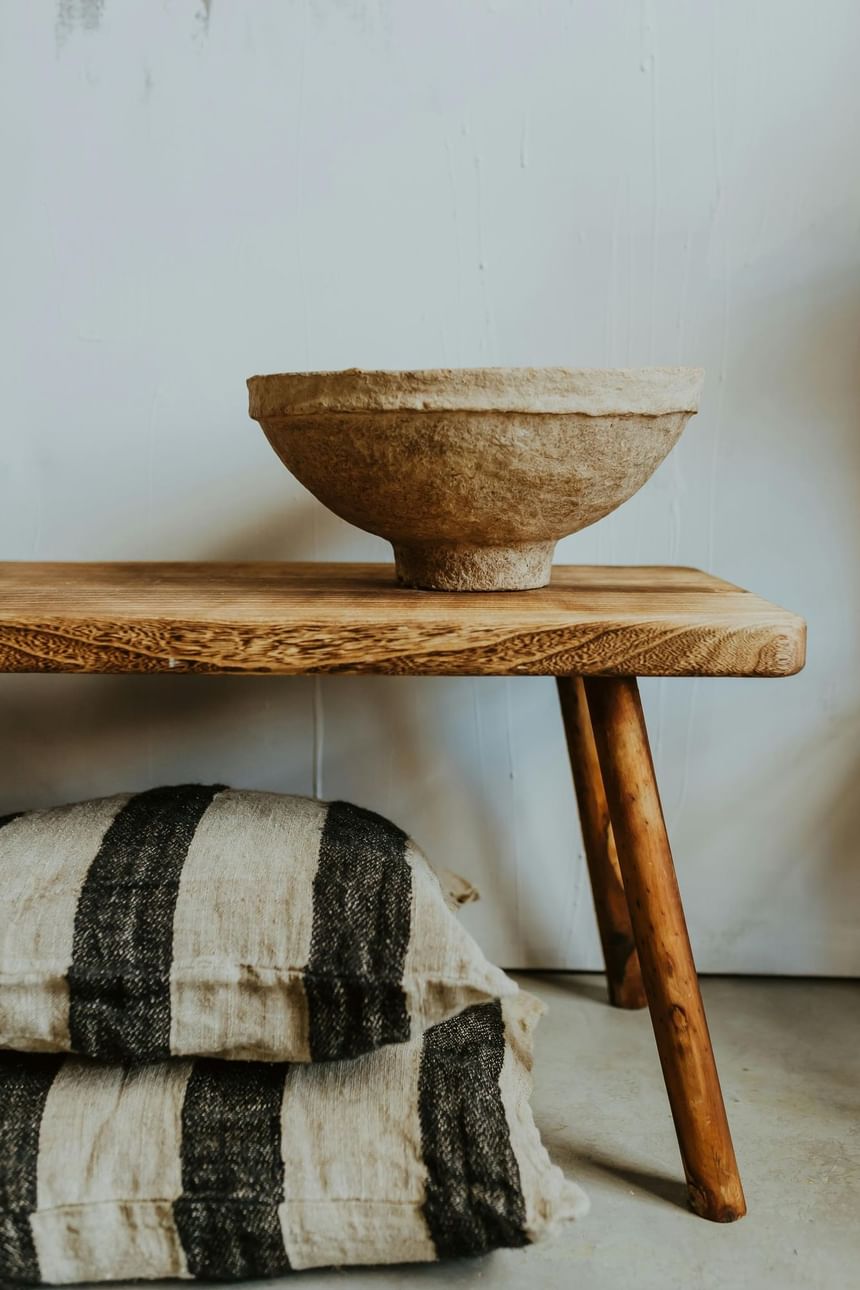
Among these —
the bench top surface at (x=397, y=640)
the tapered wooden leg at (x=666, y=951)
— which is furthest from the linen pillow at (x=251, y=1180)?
the bench top surface at (x=397, y=640)

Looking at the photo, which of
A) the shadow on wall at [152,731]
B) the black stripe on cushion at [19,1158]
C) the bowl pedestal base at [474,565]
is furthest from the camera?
the shadow on wall at [152,731]

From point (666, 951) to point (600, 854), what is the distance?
294 millimetres

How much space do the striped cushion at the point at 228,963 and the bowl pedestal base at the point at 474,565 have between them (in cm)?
25

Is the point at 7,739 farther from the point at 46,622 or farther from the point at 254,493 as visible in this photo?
Result: the point at 46,622

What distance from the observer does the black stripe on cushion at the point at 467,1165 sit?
0.75 metres

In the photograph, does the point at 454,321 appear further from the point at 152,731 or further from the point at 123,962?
the point at 123,962

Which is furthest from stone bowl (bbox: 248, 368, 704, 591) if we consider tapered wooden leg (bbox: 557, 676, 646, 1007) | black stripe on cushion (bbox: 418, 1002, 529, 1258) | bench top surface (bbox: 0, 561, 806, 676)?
black stripe on cushion (bbox: 418, 1002, 529, 1258)

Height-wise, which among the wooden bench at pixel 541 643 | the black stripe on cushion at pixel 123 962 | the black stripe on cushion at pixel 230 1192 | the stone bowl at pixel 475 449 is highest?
the stone bowl at pixel 475 449

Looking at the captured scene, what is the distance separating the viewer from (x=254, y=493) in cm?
117

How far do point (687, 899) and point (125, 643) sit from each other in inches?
29.3

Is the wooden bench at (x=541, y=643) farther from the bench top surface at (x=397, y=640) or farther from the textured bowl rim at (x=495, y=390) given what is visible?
the textured bowl rim at (x=495, y=390)

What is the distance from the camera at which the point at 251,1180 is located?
76 cm

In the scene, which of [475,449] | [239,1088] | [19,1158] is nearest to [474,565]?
[475,449]

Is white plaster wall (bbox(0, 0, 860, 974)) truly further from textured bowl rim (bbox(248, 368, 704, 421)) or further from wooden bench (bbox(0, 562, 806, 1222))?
textured bowl rim (bbox(248, 368, 704, 421))
